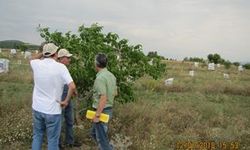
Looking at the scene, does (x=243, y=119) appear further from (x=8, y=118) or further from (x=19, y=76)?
(x=19, y=76)

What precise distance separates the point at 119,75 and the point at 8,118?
2561mm

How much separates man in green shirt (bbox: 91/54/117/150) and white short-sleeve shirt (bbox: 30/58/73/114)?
2.45ft

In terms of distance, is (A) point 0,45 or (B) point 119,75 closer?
(B) point 119,75

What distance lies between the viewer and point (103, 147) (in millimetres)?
7734

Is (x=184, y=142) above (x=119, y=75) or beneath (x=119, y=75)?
beneath

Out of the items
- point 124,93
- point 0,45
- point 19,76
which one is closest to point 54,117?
point 124,93

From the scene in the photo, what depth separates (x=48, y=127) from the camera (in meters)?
6.87

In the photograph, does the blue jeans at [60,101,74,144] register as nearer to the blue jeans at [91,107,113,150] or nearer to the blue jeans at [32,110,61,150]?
the blue jeans at [91,107,113,150]

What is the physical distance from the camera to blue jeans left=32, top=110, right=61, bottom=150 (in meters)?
6.81

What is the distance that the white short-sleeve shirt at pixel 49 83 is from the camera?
22.1 feet

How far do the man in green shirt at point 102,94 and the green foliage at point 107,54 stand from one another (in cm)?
208
